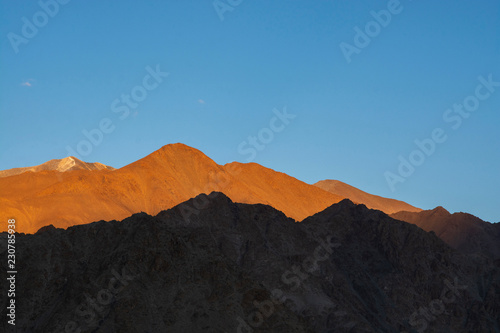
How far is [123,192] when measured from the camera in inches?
7844

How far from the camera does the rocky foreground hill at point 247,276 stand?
64.6 m

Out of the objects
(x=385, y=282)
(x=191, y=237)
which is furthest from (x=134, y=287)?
(x=385, y=282)

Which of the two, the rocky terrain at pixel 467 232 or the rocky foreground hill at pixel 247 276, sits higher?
the rocky terrain at pixel 467 232

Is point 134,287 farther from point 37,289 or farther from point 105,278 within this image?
point 37,289

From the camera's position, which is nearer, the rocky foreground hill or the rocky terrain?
the rocky foreground hill

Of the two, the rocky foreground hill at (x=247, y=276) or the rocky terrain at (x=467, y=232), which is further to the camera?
the rocky terrain at (x=467, y=232)

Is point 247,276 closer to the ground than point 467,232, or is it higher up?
closer to the ground

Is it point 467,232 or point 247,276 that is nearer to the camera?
point 247,276

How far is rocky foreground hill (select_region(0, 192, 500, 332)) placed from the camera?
6456 centimetres

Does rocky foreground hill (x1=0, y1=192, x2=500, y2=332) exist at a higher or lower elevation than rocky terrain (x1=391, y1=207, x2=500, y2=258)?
lower

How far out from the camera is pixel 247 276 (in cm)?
6956

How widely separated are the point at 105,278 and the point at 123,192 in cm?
13296

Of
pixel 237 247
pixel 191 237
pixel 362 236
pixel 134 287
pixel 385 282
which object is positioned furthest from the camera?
pixel 362 236

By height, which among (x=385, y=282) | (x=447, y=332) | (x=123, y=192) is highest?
(x=123, y=192)
